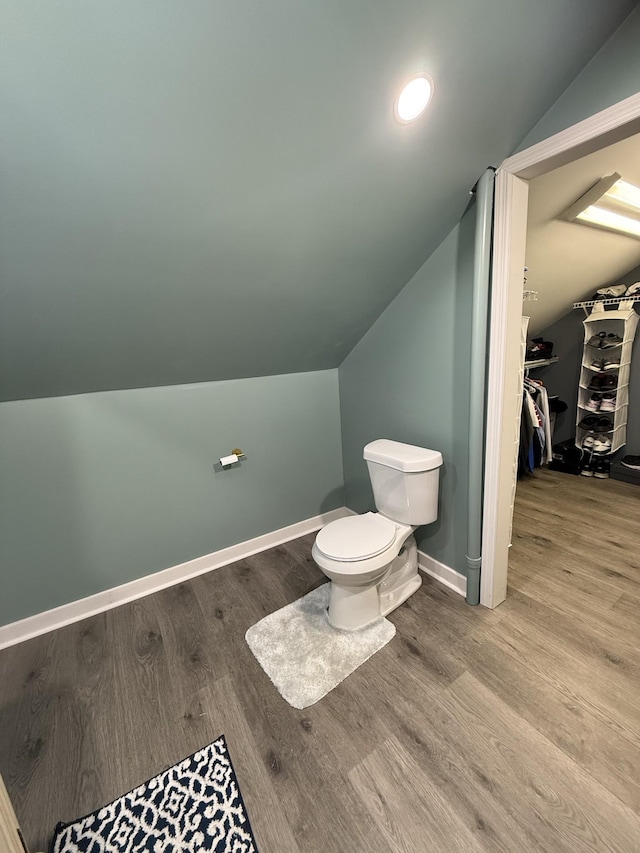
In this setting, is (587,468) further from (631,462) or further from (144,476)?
(144,476)

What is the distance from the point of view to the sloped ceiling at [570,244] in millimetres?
1605

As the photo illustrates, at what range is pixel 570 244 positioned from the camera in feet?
7.47

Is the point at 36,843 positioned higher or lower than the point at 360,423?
lower

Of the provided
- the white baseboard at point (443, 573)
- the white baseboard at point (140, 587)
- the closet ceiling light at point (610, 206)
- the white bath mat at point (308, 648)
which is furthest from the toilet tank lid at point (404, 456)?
the closet ceiling light at point (610, 206)

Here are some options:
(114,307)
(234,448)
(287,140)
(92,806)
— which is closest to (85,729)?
(92,806)

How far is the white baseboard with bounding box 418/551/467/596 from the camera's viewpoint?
1896 mm

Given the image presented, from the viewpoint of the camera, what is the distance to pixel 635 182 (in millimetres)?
1825

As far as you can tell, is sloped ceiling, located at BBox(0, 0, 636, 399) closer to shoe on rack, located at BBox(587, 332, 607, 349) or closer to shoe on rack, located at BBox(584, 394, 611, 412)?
shoe on rack, located at BBox(587, 332, 607, 349)

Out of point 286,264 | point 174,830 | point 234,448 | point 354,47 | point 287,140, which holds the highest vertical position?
point 354,47

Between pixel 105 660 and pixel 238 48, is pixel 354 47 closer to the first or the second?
pixel 238 48

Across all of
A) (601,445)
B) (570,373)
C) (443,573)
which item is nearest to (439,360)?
(443,573)

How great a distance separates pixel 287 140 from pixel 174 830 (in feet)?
6.94

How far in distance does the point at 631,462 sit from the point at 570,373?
1.06 meters

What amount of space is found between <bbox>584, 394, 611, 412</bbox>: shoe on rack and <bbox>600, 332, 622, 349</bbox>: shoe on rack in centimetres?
47
